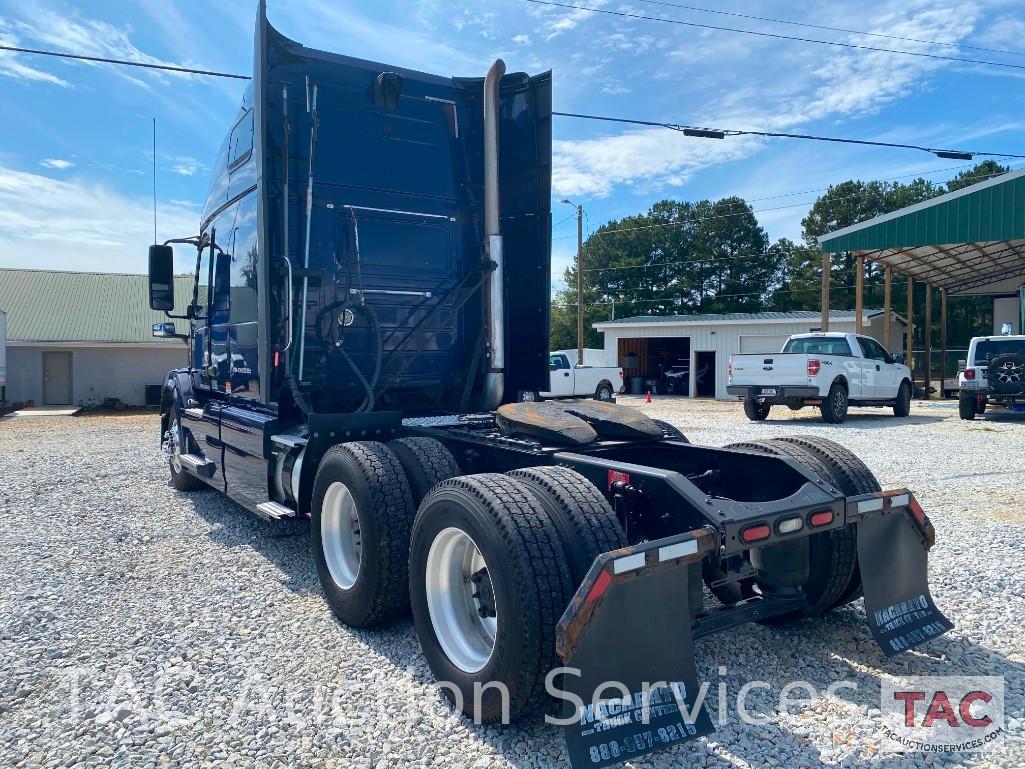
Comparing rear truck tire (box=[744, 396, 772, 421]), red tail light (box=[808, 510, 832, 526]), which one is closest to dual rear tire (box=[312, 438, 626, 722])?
red tail light (box=[808, 510, 832, 526])

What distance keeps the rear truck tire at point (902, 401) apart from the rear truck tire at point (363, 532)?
57.5 feet

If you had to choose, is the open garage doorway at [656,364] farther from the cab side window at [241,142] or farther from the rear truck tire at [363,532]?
the rear truck tire at [363,532]

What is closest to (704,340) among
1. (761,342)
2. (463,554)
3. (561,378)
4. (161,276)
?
(761,342)

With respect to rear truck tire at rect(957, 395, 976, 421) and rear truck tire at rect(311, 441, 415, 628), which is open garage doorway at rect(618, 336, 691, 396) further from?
rear truck tire at rect(311, 441, 415, 628)

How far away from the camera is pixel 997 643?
393cm

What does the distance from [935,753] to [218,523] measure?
585 cm

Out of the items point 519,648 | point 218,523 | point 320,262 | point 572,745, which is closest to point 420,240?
point 320,262

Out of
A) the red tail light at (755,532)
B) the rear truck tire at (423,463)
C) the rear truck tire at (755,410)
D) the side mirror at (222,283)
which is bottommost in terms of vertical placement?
the rear truck tire at (755,410)

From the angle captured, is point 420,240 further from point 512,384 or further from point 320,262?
point 512,384

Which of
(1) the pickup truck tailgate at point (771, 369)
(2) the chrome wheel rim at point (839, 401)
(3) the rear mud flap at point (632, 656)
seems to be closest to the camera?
(3) the rear mud flap at point (632, 656)

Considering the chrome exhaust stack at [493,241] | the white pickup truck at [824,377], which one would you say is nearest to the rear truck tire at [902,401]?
the white pickup truck at [824,377]

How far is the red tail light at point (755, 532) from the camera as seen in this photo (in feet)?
9.93

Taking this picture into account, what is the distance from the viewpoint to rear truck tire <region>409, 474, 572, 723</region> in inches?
114

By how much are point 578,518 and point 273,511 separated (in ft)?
8.94
